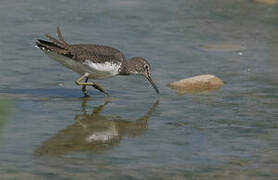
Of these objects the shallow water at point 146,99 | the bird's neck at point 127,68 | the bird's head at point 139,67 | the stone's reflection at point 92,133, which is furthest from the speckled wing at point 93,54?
the stone's reflection at point 92,133

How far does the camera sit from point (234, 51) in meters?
14.0

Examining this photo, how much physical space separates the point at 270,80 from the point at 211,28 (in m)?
4.38

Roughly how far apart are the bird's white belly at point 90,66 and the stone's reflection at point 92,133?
0.72 metres

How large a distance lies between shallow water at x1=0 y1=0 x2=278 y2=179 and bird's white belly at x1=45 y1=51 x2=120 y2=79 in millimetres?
412

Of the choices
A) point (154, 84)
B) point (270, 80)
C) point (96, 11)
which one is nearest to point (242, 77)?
point (270, 80)

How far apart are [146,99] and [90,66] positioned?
1.04 meters

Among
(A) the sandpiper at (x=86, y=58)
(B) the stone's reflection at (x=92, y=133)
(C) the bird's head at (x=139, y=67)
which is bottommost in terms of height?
(B) the stone's reflection at (x=92, y=133)

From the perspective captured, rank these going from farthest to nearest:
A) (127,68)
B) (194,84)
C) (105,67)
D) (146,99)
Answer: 1. (194,84)
2. (127,68)
3. (146,99)
4. (105,67)

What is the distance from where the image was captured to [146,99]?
10.6 m

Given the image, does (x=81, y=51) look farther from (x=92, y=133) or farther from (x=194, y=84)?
(x=92, y=133)

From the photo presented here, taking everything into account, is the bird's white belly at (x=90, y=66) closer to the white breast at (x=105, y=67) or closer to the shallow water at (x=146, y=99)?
the white breast at (x=105, y=67)

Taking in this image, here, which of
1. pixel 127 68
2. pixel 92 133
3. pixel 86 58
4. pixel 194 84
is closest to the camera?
pixel 92 133

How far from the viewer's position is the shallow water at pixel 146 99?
7105 mm

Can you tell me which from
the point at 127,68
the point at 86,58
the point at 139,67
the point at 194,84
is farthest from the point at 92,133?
the point at 194,84
